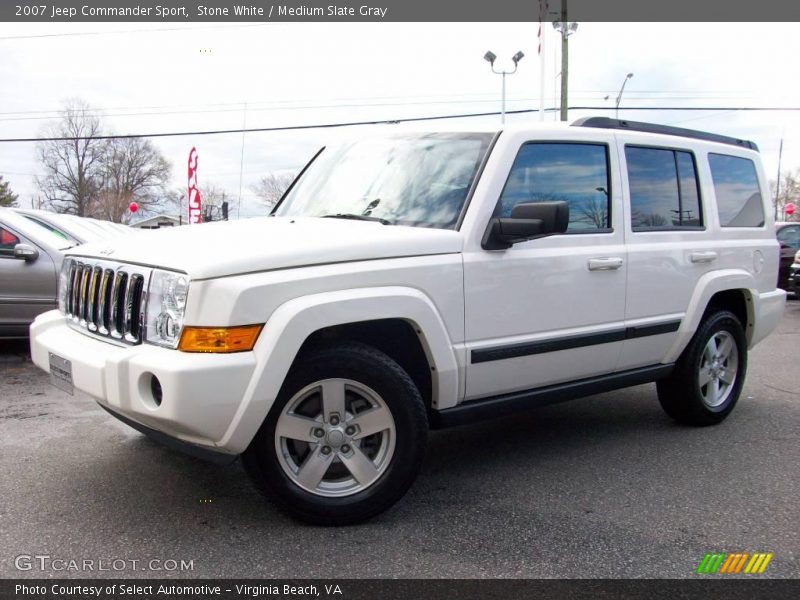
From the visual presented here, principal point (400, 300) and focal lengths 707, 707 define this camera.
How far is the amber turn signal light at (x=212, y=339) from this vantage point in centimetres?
284

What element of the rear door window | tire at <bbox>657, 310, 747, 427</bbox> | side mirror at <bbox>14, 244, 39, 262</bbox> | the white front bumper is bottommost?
tire at <bbox>657, 310, 747, 427</bbox>

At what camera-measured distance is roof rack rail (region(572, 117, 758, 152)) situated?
4281mm

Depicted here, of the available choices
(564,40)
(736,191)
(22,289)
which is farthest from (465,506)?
(564,40)

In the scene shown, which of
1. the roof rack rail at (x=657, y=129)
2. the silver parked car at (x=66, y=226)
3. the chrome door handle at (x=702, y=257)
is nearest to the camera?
the roof rack rail at (x=657, y=129)

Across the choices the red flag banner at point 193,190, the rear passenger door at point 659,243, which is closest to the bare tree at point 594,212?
→ the rear passenger door at point 659,243

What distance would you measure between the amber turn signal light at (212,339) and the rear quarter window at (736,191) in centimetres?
367

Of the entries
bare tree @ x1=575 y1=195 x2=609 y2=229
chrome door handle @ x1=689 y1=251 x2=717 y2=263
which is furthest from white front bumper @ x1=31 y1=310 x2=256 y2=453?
chrome door handle @ x1=689 y1=251 x2=717 y2=263

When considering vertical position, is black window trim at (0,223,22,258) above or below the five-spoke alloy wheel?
above

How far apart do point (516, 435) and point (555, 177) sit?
1.81 m

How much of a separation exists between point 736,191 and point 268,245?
3805mm

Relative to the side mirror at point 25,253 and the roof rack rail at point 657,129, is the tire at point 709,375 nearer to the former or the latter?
the roof rack rail at point 657,129

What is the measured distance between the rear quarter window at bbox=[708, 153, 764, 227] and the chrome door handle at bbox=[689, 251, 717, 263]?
1.12 ft

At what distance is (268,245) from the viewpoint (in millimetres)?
3078

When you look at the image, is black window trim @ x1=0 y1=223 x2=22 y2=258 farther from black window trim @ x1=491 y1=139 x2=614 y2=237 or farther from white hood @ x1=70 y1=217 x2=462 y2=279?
black window trim @ x1=491 y1=139 x2=614 y2=237
